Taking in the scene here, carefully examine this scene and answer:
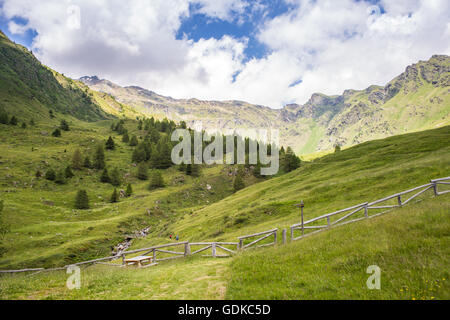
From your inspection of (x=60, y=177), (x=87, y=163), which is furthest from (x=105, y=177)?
(x=60, y=177)

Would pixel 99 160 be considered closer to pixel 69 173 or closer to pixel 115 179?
pixel 115 179

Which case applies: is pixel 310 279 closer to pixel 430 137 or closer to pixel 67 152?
pixel 430 137

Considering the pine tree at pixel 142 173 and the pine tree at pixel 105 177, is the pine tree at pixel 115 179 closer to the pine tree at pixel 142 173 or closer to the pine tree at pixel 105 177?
the pine tree at pixel 105 177

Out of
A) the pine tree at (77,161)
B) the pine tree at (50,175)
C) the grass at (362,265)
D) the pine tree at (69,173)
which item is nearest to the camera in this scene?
the grass at (362,265)

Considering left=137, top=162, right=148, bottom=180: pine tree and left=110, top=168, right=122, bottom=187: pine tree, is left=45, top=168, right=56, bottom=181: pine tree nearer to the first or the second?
left=110, top=168, right=122, bottom=187: pine tree

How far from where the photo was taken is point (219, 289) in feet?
35.9

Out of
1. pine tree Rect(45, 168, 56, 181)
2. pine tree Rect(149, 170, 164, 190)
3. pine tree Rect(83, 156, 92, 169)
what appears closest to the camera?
pine tree Rect(45, 168, 56, 181)

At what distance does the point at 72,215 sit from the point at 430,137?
97.1 meters

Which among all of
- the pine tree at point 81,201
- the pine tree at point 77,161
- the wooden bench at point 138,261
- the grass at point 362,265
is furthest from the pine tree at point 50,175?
the grass at point 362,265

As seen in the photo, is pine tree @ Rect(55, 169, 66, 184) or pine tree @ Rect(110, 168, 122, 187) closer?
pine tree @ Rect(55, 169, 66, 184)

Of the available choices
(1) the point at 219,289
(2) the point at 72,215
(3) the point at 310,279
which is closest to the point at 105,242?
(2) the point at 72,215

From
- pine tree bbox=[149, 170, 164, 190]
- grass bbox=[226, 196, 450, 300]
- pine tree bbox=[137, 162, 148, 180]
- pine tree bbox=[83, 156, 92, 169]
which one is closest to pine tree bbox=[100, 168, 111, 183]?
pine tree bbox=[83, 156, 92, 169]

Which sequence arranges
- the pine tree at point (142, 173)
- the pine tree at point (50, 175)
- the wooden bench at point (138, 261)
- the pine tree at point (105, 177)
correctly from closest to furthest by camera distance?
1. the wooden bench at point (138, 261)
2. the pine tree at point (50, 175)
3. the pine tree at point (105, 177)
4. the pine tree at point (142, 173)

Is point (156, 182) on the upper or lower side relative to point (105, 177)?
lower
